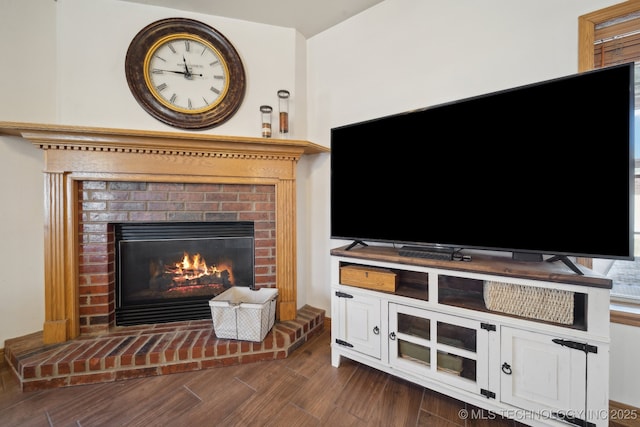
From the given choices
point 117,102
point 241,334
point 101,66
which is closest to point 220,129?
point 117,102

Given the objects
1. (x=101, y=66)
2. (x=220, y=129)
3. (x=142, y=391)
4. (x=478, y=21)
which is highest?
(x=478, y=21)

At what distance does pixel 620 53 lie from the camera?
1222mm

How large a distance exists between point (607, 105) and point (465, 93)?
671mm

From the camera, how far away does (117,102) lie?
1762 millimetres

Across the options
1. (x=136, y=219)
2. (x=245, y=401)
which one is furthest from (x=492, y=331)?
(x=136, y=219)

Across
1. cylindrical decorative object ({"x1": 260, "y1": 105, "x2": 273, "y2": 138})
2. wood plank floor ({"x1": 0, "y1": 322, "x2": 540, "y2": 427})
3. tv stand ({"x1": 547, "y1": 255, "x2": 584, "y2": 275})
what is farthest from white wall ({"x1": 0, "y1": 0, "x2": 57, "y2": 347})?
tv stand ({"x1": 547, "y1": 255, "x2": 584, "y2": 275})

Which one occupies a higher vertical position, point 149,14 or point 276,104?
point 149,14

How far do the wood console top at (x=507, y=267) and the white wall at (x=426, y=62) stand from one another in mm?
524

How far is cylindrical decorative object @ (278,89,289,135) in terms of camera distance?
1947mm

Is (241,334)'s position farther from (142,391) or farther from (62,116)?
(62,116)

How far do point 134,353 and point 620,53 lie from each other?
314 centimetres

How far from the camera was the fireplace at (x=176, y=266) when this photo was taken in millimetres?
1871
